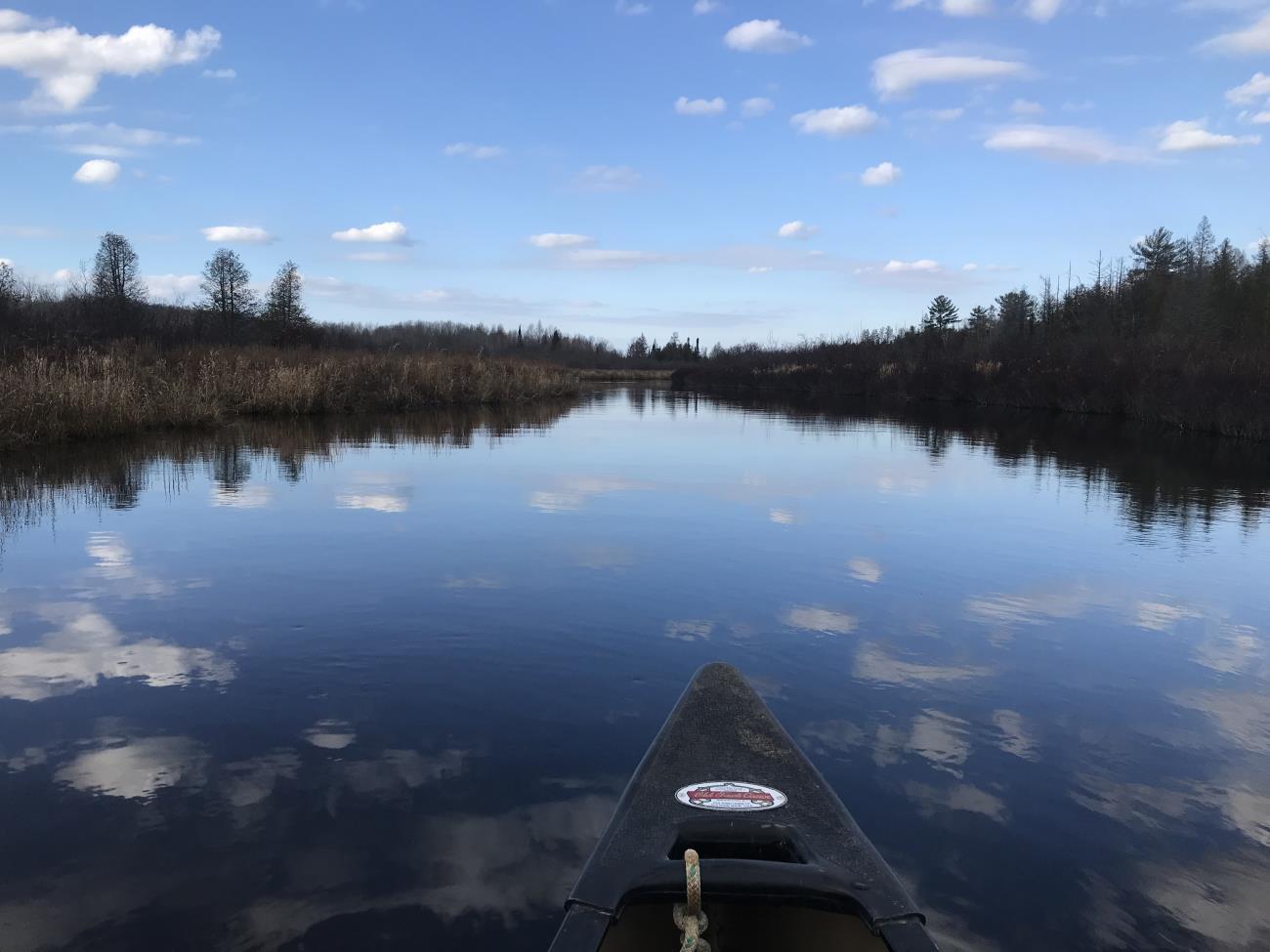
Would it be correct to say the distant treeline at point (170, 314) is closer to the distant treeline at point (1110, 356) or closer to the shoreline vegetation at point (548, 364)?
the shoreline vegetation at point (548, 364)

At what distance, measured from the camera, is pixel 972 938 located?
8.75 ft

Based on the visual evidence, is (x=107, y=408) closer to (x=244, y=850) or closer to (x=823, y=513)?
Answer: (x=823, y=513)

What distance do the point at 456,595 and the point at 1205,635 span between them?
17.9ft

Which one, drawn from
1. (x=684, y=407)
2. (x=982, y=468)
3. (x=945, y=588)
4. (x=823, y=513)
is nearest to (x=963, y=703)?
(x=945, y=588)

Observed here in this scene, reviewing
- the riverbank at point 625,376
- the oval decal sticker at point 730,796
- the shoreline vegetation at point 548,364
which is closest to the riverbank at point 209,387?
the shoreline vegetation at point 548,364

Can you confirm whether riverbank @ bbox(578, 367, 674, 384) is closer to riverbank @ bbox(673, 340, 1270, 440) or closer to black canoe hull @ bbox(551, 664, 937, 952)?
riverbank @ bbox(673, 340, 1270, 440)

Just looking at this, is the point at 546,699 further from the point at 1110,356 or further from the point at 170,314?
the point at 170,314

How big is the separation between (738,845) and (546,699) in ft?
6.79

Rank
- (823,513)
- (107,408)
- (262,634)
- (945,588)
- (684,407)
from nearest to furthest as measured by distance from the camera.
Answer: (262,634)
(945,588)
(823,513)
(107,408)
(684,407)

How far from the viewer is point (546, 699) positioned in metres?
4.36

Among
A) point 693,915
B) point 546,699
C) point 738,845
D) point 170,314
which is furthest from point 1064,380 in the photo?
point 170,314

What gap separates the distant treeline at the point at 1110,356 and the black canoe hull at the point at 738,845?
2257 centimetres

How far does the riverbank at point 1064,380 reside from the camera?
21.8 meters

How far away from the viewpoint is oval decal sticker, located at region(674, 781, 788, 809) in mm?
2604
